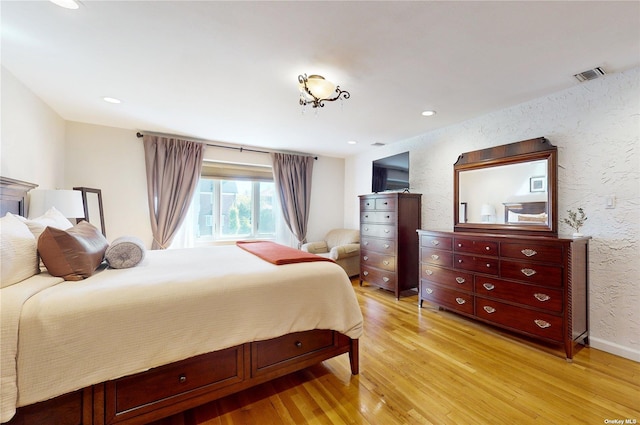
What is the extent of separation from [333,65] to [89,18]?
1.59 metres

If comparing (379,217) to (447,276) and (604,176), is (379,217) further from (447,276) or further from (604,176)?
(604,176)

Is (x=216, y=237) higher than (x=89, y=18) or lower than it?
lower

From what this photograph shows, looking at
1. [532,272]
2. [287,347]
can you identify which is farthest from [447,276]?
[287,347]

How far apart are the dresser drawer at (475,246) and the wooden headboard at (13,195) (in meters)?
4.06

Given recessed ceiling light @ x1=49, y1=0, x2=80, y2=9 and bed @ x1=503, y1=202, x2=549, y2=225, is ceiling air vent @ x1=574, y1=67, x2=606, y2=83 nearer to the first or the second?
bed @ x1=503, y1=202, x2=549, y2=225

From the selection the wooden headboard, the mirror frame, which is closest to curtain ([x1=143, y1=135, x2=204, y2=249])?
the wooden headboard

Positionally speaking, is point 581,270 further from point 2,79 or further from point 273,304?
point 2,79

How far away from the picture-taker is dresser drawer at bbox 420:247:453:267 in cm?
296

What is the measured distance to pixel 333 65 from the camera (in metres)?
2.06

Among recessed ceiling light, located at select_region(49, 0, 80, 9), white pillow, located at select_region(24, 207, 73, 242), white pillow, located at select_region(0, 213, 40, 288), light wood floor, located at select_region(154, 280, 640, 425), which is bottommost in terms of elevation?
light wood floor, located at select_region(154, 280, 640, 425)

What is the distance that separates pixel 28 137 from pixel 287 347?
10.4 ft

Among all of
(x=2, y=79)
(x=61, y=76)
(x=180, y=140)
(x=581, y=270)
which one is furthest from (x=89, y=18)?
(x=581, y=270)

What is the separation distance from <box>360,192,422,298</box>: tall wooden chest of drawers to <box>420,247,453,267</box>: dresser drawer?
44 centimetres

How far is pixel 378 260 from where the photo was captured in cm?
395
